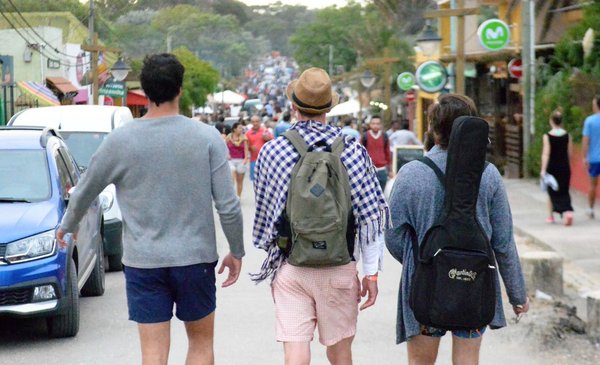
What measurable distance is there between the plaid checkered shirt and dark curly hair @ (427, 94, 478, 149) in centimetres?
36

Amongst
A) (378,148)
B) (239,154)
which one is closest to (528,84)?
(378,148)

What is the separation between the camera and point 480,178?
5.14 m

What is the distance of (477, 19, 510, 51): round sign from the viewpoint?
25.2 m

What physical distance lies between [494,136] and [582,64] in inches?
395

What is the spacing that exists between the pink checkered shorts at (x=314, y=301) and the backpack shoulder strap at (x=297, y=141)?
0.53 meters

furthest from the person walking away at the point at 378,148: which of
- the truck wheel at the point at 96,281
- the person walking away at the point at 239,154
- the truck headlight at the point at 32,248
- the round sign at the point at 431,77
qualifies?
the truck headlight at the point at 32,248

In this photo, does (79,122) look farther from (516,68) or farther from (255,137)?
(516,68)

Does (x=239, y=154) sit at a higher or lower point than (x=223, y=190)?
lower

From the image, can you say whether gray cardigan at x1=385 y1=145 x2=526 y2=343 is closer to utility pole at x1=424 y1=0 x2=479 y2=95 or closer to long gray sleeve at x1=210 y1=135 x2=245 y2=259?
long gray sleeve at x1=210 y1=135 x2=245 y2=259

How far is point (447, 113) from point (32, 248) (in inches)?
155

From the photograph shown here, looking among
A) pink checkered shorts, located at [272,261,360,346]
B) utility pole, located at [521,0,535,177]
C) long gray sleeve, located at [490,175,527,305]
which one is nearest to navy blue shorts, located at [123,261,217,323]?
pink checkered shorts, located at [272,261,360,346]

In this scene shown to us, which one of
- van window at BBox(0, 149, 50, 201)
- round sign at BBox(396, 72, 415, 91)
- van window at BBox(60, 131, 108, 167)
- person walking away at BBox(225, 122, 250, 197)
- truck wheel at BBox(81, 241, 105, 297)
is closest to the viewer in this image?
van window at BBox(0, 149, 50, 201)

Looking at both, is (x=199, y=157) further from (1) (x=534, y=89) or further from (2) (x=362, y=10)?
(2) (x=362, y=10)

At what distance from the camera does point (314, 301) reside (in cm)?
539
